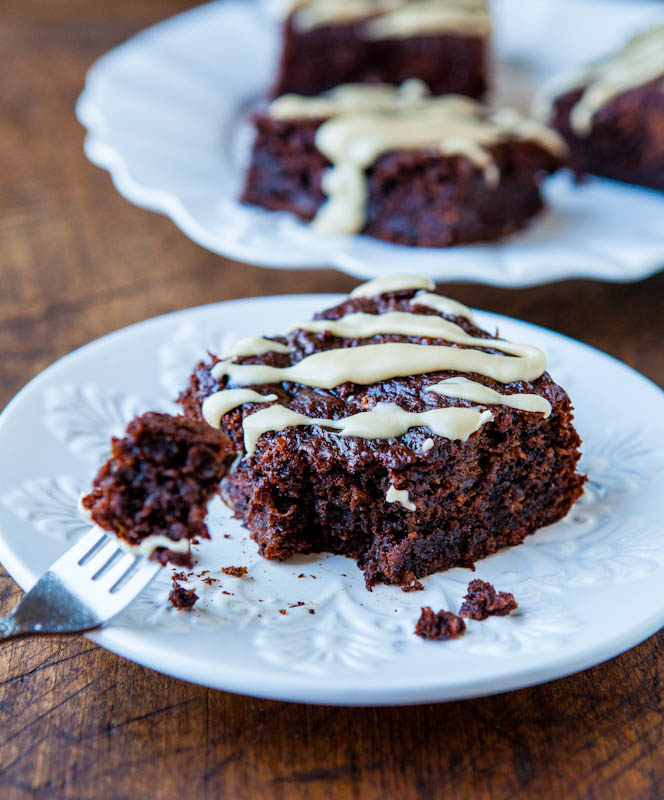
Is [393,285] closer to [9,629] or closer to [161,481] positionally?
[161,481]

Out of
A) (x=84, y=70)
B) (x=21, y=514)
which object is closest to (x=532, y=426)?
(x=21, y=514)

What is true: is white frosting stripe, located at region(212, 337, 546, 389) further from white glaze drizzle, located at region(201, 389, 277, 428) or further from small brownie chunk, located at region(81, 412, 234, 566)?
small brownie chunk, located at region(81, 412, 234, 566)

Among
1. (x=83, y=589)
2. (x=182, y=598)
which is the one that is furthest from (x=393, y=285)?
(x=83, y=589)

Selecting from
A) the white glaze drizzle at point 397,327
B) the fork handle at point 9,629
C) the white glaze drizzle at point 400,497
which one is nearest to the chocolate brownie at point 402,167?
the white glaze drizzle at point 397,327

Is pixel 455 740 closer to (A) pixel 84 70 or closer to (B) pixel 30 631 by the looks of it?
(B) pixel 30 631

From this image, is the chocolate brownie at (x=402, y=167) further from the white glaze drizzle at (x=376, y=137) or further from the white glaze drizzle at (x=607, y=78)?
the white glaze drizzle at (x=607, y=78)
